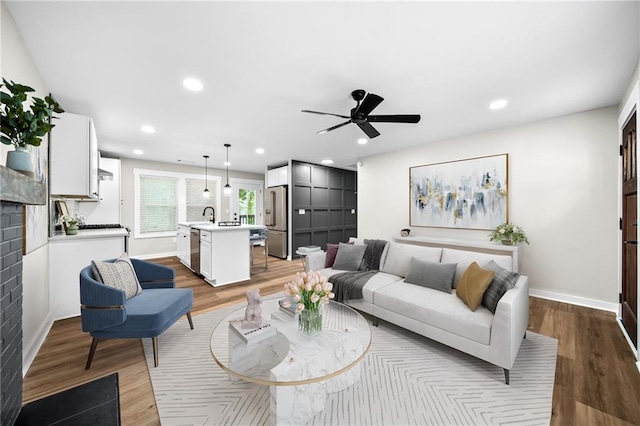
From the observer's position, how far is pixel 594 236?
3230 millimetres

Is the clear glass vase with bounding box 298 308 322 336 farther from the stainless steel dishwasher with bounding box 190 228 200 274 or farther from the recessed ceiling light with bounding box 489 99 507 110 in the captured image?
the stainless steel dishwasher with bounding box 190 228 200 274

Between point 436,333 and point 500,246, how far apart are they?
2201mm

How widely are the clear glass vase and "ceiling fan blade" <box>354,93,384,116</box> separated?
190cm

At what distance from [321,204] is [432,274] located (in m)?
4.56

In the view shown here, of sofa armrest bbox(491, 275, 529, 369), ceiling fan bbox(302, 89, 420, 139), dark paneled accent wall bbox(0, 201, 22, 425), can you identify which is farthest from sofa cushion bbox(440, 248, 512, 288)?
dark paneled accent wall bbox(0, 201, 22, 425)

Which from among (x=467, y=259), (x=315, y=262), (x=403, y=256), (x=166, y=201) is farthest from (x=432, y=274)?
(x=166, y=201)

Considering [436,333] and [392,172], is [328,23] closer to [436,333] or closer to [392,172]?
[436,333]

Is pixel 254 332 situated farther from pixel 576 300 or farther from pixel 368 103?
pixel 576 300

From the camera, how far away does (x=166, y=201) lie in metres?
6.58

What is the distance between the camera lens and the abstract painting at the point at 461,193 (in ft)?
13.1

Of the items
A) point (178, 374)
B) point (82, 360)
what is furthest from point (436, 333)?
point (82, 360)

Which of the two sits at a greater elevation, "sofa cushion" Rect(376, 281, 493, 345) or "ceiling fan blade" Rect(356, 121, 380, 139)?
"ceiling fan blade" Rect(356, 121, 380, 139)

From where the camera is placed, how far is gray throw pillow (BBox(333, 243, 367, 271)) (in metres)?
3.37

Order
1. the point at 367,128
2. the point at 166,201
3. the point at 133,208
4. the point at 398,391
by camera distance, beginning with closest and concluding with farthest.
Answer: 1. the point at 398,391
2. the point at 367,128
3. the point at 133,208
4. the point at 166,201
